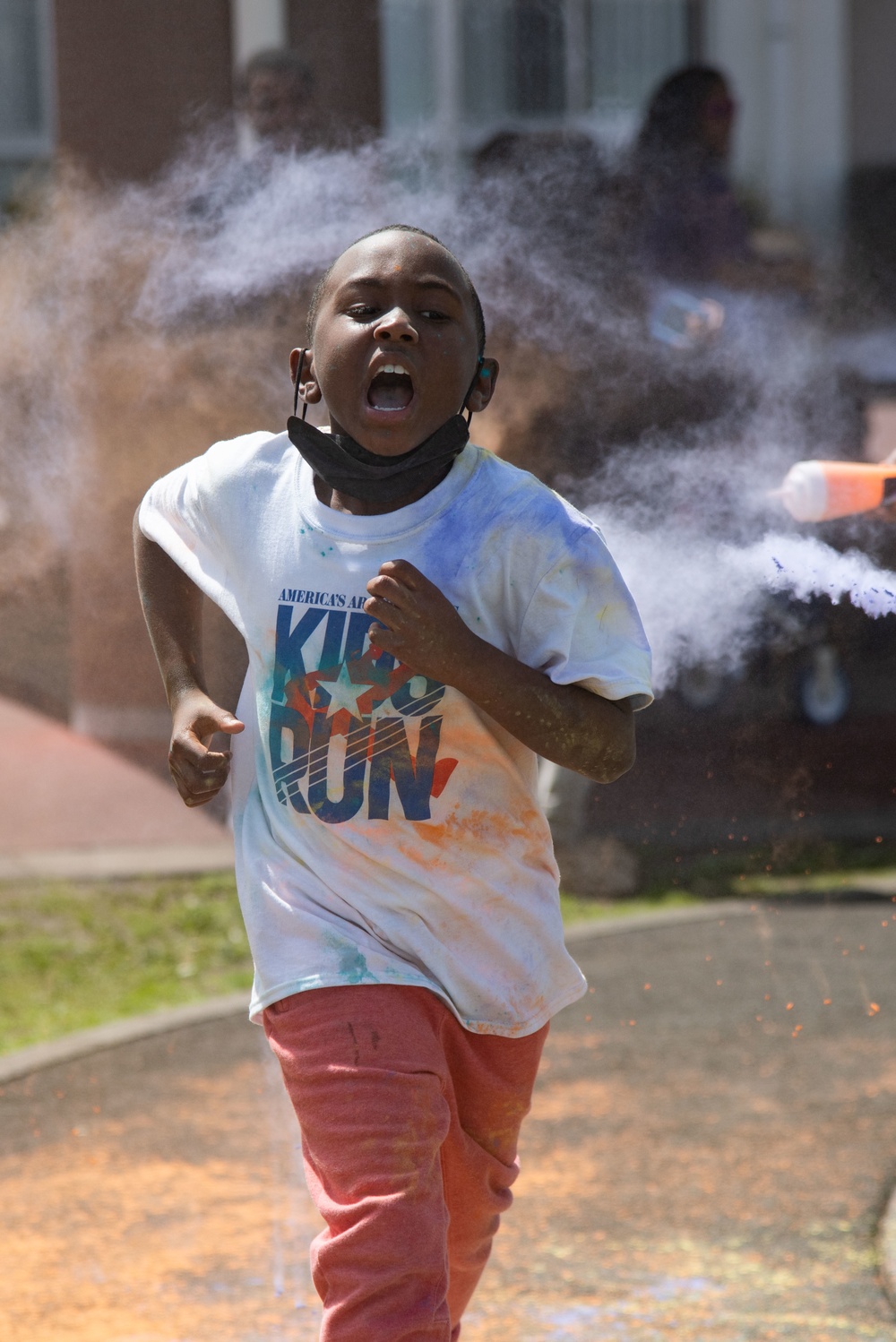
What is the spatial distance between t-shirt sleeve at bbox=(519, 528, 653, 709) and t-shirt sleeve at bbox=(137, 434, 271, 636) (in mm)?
391

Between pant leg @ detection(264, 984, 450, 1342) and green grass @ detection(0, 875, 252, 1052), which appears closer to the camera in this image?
pant leg @ detection(264, 984, 450, 1342)

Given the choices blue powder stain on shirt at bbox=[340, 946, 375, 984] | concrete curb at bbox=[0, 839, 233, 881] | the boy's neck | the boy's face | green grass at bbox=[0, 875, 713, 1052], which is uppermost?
the boy's face

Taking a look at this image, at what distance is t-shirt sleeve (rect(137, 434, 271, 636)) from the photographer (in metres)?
2.22

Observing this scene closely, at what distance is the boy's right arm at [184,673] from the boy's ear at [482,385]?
1.48 feet

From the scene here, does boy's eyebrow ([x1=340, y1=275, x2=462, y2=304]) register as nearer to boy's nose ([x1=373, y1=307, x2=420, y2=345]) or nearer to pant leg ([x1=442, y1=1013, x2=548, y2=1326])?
boy's nose ([x1=373, y1=307, x2=420, y2=345])

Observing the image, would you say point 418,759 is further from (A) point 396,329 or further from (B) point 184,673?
(A) point 396,329

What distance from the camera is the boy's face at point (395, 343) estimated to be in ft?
6.73

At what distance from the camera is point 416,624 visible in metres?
1.90

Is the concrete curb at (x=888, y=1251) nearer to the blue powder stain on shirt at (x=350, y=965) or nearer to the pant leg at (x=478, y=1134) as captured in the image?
the pant leg at (x=478, y=1134)

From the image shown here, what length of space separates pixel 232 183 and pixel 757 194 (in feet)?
15.3

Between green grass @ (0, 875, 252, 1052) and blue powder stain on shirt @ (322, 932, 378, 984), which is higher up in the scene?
blue powder stain on shirt @ (322, 932, 378, 984)

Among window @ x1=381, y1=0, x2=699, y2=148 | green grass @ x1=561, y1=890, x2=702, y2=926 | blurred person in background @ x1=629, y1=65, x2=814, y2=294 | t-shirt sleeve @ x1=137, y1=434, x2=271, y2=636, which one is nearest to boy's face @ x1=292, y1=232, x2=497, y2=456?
t-shirt sleeve @ x1=137, y1=434, x2=271, y2=636

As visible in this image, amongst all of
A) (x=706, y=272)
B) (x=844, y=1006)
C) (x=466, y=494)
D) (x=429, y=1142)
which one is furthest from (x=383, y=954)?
(x=706, y=272)

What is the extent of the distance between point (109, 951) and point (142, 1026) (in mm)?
876
